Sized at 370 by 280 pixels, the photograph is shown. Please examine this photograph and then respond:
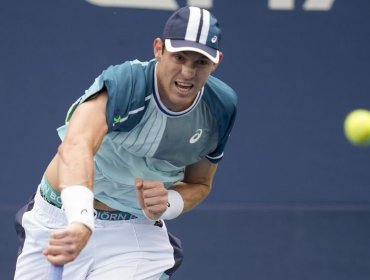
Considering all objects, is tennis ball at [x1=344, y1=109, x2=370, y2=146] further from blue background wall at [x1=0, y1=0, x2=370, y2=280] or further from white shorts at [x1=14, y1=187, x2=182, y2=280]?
blue background wall at [x1=0, y1=0, x2=370, y2=280]

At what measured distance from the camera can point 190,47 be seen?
175 inches

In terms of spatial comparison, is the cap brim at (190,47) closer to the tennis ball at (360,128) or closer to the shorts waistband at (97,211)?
the tennis ball at (360,128)

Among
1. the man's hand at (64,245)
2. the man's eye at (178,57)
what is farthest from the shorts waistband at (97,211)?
the man's hand at (64,245)

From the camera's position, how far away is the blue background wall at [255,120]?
656 cm

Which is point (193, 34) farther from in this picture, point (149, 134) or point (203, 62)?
point (149, 134)

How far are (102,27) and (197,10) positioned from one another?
2025 mm

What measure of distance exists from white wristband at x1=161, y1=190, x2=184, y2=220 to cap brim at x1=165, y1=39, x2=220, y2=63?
2.11ft

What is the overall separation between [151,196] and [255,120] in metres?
2.38

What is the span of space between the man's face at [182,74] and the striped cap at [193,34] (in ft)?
0.09

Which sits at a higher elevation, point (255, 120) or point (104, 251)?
point (255, 120)

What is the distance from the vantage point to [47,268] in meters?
4.89

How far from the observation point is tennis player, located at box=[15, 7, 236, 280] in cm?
439

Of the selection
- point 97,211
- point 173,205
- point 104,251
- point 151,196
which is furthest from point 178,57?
point 104,251

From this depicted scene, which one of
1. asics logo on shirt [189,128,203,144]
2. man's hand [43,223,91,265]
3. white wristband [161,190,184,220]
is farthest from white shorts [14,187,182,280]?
man's hand [43,223,91,265]
